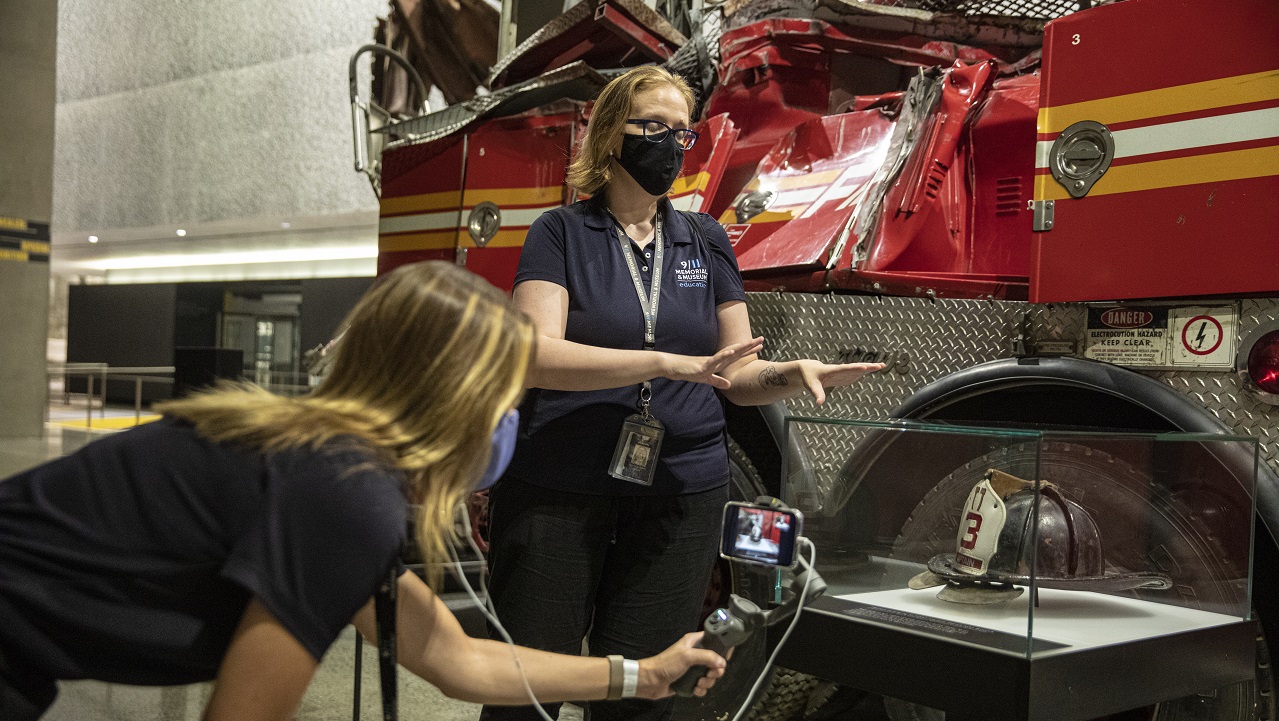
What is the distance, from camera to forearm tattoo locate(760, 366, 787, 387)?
2248 mm

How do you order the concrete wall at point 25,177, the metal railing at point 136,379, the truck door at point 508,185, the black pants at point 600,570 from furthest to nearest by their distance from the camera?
the metal railing at point 136,379 < the concrete wall at point 25,177 < the truck door at point 508,185 < the black pants at point 600,570

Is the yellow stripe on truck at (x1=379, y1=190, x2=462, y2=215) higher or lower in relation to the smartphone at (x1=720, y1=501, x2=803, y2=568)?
higher

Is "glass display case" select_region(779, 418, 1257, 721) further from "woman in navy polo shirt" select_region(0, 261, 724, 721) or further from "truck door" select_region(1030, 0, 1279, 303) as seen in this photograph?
"woman in navy polo shirt" select_region(0, 261, 724, 721)

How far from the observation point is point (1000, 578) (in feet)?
6.50

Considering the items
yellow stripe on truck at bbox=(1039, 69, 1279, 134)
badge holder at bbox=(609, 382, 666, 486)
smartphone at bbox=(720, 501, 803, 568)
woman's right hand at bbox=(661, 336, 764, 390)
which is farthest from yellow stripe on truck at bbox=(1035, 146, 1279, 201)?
smartphone at bbox=(720, 501, 803, 568)

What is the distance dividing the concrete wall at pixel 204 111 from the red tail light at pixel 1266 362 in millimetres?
10751

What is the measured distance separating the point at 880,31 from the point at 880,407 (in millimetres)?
1393

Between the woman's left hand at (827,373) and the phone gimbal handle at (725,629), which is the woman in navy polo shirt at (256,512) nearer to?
the phone gimbal handle at (725,629)

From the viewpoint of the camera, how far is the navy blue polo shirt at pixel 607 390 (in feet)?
7.36

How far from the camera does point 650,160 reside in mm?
2320

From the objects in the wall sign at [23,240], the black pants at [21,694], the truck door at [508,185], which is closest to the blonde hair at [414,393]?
the black pants at [21,694]

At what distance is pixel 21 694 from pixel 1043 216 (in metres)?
2.33

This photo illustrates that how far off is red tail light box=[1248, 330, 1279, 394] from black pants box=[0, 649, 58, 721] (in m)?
2.34

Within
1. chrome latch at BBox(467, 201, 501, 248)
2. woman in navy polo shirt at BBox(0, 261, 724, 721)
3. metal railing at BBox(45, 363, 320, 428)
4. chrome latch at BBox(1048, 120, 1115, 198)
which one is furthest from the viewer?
metal railing at BBox(45, 363, 320, 428)
